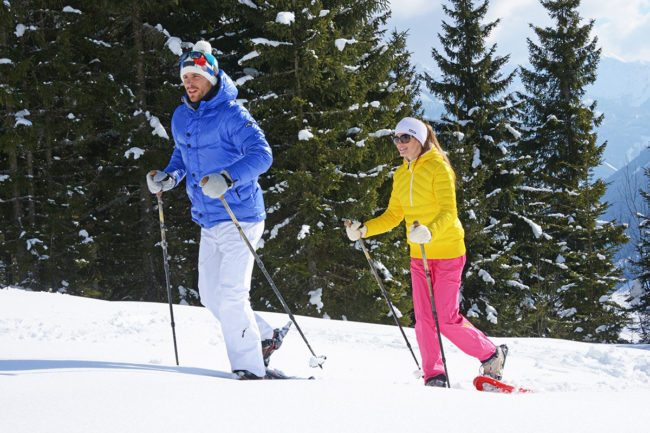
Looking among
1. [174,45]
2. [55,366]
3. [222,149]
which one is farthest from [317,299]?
[55,366]

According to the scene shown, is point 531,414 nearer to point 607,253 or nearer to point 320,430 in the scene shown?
point 320,430

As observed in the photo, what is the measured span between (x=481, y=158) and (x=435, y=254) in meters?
18.1

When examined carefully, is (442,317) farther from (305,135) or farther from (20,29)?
(20,29)

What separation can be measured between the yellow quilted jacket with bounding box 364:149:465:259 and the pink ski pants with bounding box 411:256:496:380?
112mm

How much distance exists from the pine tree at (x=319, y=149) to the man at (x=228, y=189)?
8.02 meters

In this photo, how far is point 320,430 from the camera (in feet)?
6.52

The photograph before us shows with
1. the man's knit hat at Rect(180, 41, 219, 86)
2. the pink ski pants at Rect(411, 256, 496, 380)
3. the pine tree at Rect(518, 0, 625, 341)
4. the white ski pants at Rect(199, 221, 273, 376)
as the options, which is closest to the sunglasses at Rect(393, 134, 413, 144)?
the pink ski pants at Rect(411, 256, 496, 380)

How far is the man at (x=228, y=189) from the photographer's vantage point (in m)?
3.86

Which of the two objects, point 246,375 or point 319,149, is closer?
point 246,375

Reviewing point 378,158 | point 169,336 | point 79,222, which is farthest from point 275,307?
point 169,336

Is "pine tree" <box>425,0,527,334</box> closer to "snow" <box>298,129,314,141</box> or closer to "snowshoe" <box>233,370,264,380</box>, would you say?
"snow" <box>298,129,314,141</box>

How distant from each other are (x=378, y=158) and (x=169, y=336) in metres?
9.08

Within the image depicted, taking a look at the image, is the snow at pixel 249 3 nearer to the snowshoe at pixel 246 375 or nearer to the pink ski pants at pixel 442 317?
the pink ski pants at pixel 442 317

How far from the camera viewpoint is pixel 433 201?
4.45 metres
